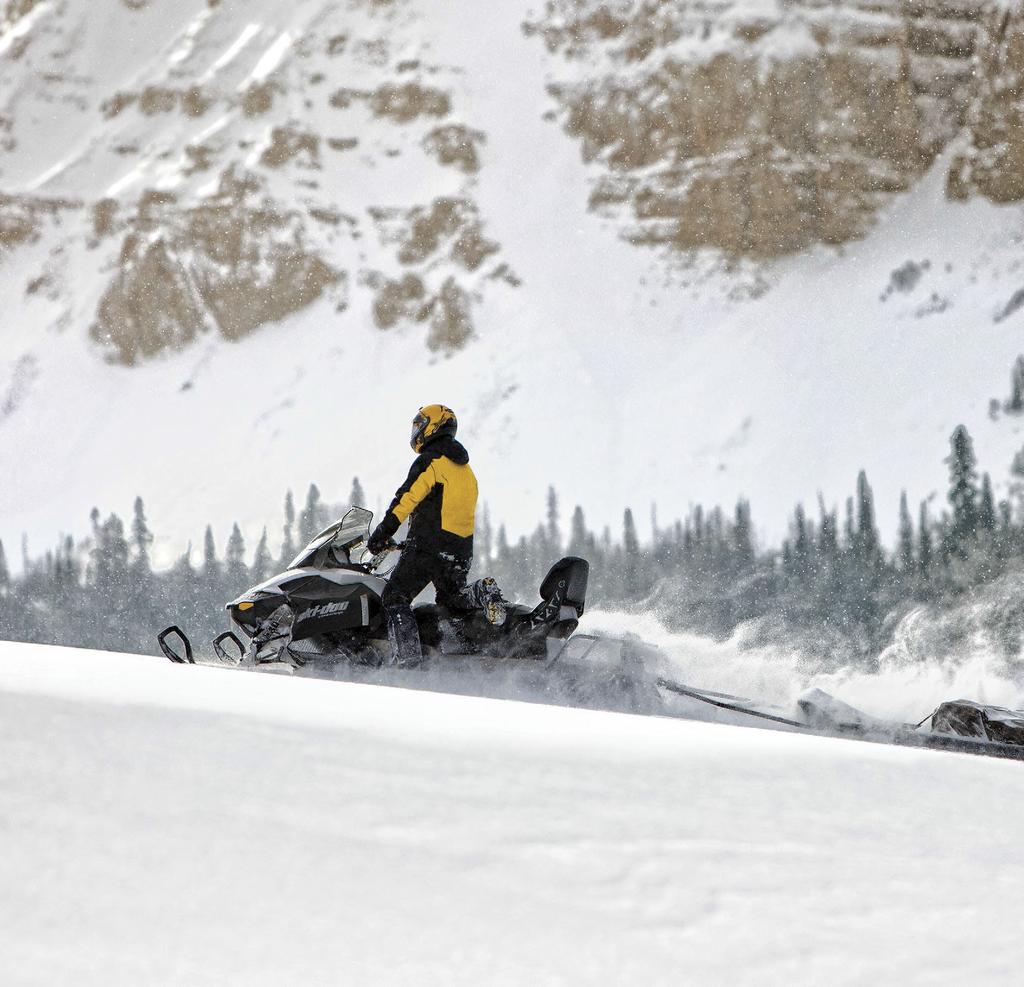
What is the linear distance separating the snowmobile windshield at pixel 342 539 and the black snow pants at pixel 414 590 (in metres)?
0.47

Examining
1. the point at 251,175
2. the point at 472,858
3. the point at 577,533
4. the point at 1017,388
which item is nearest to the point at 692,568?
the point at 577,533

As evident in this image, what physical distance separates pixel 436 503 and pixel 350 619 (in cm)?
77

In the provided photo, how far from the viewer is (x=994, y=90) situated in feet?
210

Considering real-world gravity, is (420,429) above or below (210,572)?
below

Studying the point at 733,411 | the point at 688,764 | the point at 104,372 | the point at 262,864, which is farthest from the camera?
the point at 104,372

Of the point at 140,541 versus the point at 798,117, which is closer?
the point at 140,541

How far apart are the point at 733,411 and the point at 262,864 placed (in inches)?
2427

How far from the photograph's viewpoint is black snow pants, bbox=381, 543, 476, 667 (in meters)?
6.30

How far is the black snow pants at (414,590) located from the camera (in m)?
6.30

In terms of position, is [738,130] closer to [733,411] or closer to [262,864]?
[733,411]

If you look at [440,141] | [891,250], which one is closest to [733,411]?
[891,250]

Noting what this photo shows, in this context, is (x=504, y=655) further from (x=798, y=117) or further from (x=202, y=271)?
(x=202, y=271)

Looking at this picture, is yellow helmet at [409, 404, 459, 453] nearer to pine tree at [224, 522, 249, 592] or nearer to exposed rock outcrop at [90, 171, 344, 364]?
pine tree at [224, 522, 249, 592]

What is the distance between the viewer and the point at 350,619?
659 centimetres
